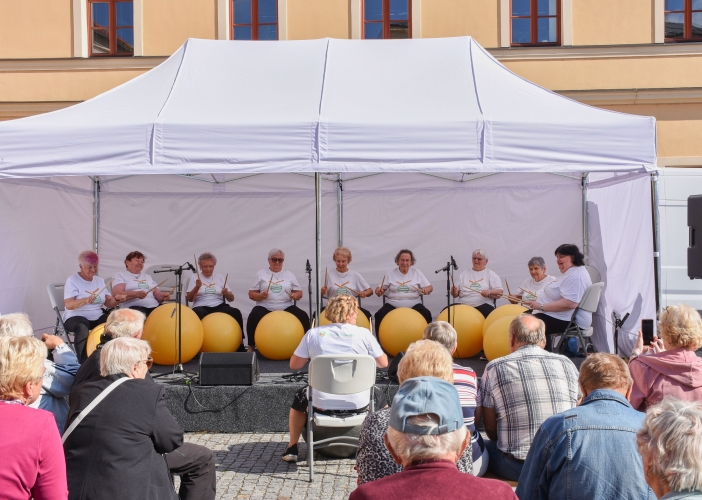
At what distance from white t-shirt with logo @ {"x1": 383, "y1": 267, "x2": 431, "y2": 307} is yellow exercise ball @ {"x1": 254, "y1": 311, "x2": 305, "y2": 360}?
4.44ft

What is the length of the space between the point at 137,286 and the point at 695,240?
17.0 ft

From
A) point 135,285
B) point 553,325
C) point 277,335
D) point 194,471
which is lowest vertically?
point 194,471

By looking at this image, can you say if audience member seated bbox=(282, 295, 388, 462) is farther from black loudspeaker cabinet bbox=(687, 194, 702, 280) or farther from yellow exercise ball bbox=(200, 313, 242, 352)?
black loudspeaker cabinet bbox=(687, 194, 702, 280)

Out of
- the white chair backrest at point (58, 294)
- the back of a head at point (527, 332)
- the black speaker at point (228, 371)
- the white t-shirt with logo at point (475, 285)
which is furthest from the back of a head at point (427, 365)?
the white chair backrest at point (58, 294)

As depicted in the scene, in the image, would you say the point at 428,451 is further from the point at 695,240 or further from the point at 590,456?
the point at 695,240

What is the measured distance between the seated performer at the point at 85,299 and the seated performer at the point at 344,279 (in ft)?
7.00

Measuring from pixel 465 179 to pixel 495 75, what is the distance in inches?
78.1

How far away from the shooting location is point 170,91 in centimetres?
609

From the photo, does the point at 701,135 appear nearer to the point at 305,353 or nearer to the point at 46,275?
the point at 305,353

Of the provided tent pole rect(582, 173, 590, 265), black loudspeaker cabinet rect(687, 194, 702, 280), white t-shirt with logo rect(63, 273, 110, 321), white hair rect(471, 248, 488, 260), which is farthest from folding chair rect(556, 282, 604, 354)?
white t-shirt with logo rect(63, 273, 110, 321)

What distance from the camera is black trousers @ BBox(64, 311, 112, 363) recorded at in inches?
252

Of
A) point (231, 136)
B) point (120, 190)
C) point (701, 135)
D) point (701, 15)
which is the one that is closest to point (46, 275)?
point (120, 190)

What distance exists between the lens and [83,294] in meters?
6.83

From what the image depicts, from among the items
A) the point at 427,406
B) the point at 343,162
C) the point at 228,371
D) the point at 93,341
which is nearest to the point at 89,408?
the point at 427,406
